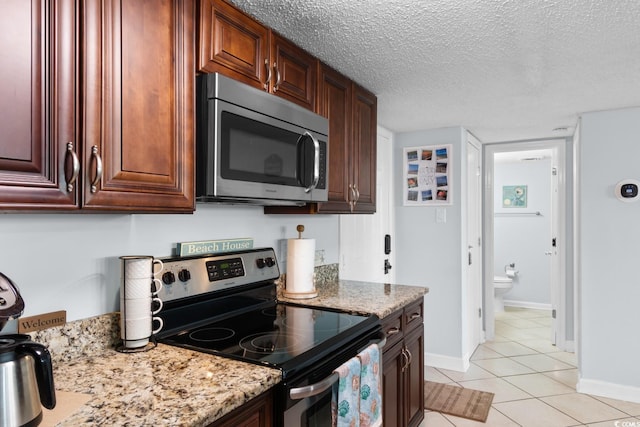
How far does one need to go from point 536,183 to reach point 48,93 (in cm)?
609

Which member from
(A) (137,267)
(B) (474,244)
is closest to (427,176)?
(B) (474,244)

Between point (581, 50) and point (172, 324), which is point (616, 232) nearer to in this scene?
point (581, 50)

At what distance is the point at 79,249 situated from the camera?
4.32ft

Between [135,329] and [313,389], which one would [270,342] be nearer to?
[313,389]

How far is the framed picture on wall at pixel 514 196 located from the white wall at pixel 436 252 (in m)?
2.78

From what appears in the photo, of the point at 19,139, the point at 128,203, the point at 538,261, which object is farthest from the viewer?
the point at 538,261

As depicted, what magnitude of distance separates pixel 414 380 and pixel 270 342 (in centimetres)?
130

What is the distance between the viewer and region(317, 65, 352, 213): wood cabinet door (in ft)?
6.86

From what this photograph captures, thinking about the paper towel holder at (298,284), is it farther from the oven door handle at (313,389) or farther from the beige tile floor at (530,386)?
the beige tile floor at (530,386)

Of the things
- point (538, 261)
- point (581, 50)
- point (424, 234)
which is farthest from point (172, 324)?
point (538, 261)

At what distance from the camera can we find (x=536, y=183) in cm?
580

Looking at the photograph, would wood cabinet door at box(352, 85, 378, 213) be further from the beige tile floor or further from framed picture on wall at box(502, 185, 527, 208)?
framed picture on wall at box(502, 185, 527, 208)

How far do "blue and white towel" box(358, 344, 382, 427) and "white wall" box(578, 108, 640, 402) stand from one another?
2.23 metres

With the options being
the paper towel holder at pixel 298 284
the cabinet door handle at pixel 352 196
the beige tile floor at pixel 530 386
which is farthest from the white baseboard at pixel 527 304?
the paper towel holder at pixel 298 284
